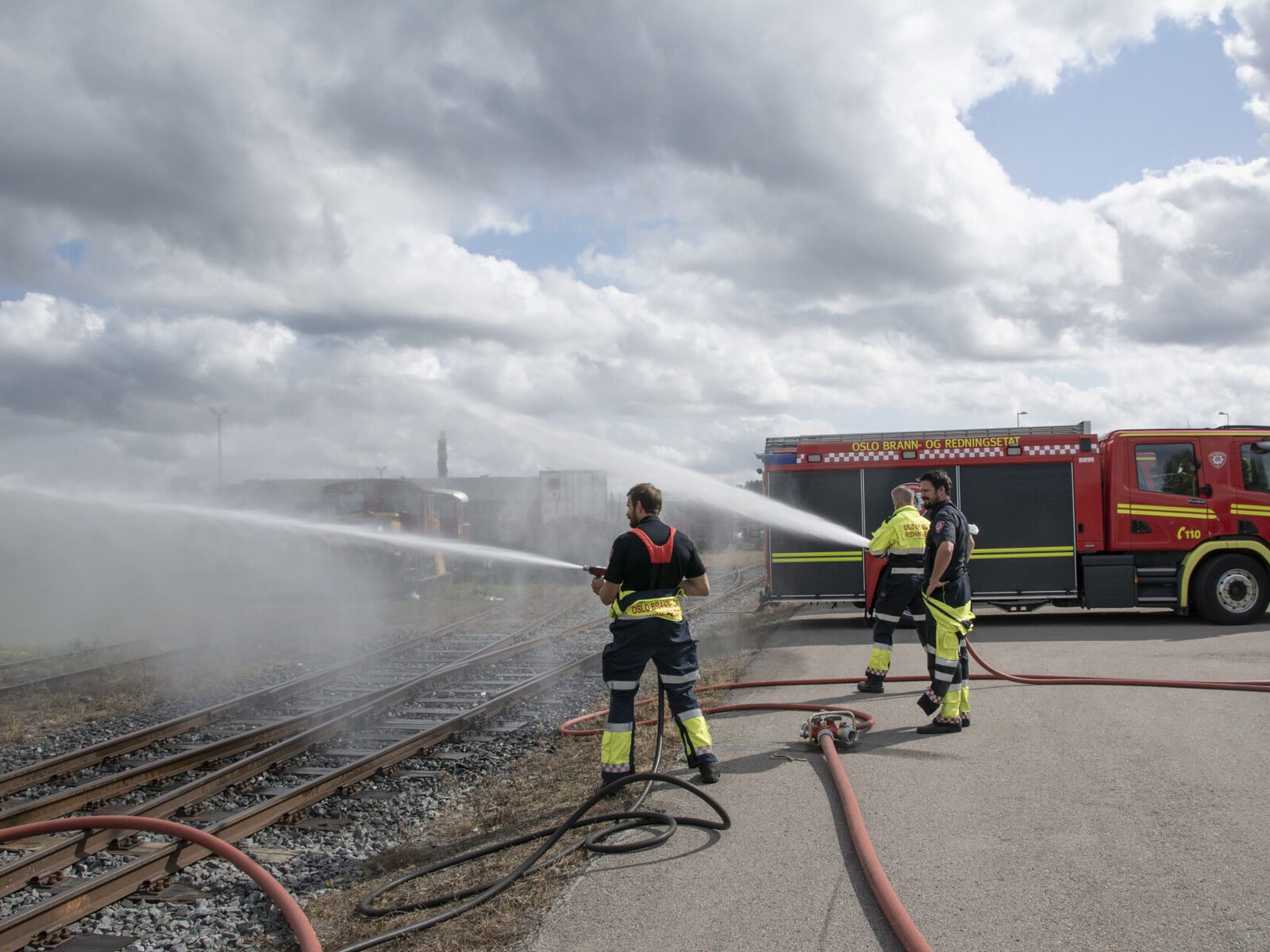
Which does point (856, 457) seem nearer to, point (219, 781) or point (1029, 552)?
point (1029, 552)

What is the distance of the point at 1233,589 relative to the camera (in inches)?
450

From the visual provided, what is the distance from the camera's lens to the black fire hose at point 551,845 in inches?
146

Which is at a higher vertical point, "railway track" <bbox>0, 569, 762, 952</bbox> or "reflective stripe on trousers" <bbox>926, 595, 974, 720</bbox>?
"reflective stripe on trousers" <bbox>926, 595, 974, 720</bbox>

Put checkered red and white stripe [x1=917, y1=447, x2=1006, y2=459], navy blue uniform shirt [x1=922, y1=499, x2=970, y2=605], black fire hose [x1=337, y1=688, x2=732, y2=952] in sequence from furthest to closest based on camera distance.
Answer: checkered red and white stripe [x1=917, y1=447, x2=1006, y2=459], navy blue uniform shirt [x1=922, y1=499, x2=970, y2=605], black fire hose [x1=337, y1=688, x2=732, y2=952]

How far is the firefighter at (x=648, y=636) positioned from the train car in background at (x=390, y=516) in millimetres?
13537

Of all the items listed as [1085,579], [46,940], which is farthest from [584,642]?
[46,940]

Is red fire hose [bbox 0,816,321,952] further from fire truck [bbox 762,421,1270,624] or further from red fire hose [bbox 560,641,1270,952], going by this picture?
fire truck [bbox 762,421,1270,624]

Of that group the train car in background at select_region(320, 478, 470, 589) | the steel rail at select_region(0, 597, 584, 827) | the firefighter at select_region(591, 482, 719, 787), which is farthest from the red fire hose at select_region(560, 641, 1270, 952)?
the train car in background at select_region(320, 478, 470, 589)

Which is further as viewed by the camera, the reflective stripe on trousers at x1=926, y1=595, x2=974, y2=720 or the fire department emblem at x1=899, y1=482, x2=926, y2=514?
the fire department emblem at x1=899, y1=482, x2=926, y2=514

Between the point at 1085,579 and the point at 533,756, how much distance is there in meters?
8.22

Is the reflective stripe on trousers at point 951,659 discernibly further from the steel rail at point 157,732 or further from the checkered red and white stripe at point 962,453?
the checkered red and white stripe at point 962,453

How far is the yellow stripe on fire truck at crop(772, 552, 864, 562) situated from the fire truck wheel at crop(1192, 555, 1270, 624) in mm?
4220

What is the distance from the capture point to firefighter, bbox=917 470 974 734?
20.3 ft

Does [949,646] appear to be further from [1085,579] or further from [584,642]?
[584,642]
